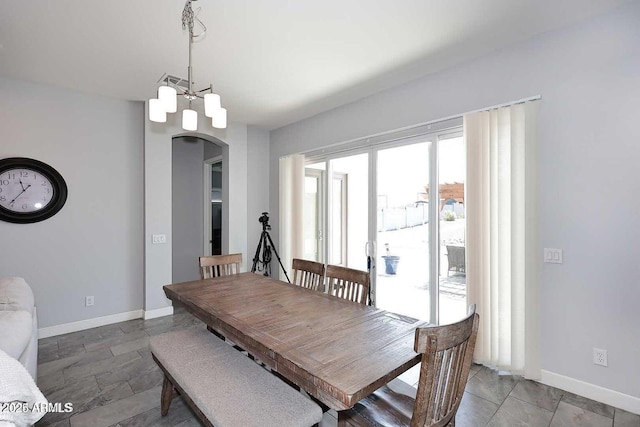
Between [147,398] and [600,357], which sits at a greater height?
[600,357]

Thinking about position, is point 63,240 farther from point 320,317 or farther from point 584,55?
point 584,55

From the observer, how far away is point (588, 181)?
214cm

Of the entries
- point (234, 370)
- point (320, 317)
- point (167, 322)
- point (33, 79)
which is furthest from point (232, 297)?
point (33, 79)

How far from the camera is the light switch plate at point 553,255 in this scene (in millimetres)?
2266

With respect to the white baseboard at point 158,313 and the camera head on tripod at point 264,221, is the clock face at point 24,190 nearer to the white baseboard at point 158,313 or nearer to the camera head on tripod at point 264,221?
the white baseboard at point 158,313

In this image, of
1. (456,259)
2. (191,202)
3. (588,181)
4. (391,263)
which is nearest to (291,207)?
(391,263)

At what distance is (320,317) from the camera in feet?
5.69

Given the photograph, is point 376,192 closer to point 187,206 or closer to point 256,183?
point 256,183

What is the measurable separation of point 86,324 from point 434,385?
4.05m

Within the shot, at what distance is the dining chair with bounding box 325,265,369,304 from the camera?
214 centimetres

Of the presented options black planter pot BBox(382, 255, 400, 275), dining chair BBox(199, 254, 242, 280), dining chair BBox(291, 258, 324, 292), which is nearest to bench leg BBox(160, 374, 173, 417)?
dining chair BBox(199, 254, 242, 280)

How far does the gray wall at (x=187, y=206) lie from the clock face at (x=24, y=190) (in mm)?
1883

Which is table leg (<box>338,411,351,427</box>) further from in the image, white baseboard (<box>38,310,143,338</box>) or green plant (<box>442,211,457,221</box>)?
white baseboard (<box>38,310,143,338</box>)

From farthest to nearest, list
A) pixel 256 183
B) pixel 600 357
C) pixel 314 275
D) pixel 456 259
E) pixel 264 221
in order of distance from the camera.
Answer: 1. pixel 256 183
2. pixel 264 221
3. pixel 456 259
4. pixel 314 275
5. pixel 600 357
